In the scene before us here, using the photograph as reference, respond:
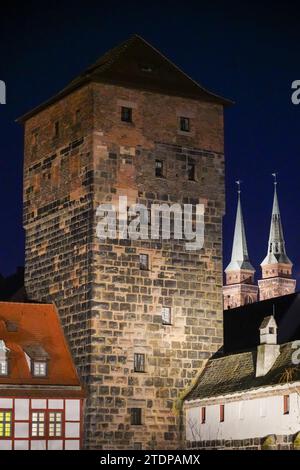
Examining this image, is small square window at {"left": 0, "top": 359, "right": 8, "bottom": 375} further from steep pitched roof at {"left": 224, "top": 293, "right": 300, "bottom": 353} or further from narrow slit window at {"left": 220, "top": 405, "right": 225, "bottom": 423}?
steep pitched roof at {"left": 224, "top": 293, "right": 300, "bottom": 353}

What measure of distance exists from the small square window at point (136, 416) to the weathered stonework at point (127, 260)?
0.19m

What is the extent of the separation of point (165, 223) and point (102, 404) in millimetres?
9051

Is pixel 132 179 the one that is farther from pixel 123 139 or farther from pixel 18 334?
pixel 18 334

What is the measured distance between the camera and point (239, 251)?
6206 inches

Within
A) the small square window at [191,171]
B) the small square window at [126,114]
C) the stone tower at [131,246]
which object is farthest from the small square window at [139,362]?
the small square window at [126,114]

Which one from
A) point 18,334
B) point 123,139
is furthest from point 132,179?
point 18,334

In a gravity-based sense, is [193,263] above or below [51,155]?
below

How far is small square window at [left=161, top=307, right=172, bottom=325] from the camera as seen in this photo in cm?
6738

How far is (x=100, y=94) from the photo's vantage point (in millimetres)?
67125

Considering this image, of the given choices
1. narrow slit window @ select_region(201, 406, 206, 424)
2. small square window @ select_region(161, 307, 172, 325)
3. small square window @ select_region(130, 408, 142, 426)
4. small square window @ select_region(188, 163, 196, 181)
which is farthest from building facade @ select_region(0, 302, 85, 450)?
small square window @ select_region(188, 163, 196, 181)

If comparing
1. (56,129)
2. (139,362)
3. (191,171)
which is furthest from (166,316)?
(56,129)

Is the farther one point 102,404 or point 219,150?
point 219,150

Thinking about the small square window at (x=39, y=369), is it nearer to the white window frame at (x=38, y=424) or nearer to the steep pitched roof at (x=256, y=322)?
the white window frame at (x=38, y=424)

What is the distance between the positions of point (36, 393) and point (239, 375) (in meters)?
8.88
